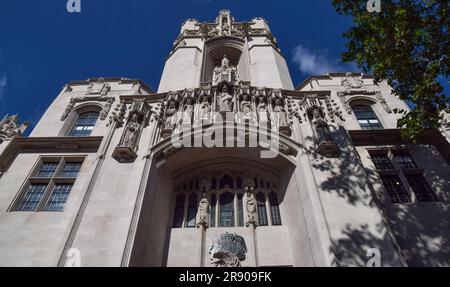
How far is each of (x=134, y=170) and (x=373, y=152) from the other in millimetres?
12000

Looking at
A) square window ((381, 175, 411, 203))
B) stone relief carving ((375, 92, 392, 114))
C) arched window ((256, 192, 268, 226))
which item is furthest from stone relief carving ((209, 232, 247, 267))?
stone relief carving ((375, 92, 392, 114))

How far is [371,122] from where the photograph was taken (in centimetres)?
1702

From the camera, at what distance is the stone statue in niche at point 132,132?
12.2 metres

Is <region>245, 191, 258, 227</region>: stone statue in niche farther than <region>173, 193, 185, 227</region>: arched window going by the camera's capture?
No

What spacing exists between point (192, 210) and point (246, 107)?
616 centimetres

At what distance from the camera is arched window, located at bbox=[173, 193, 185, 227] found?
1262 cm

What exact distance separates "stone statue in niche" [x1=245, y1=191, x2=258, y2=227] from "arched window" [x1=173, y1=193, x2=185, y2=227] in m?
3.18

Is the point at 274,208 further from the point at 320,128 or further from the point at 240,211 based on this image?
the point at 320,128

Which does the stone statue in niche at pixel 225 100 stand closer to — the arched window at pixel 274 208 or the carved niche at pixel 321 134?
the carved niche at pixel 321 134

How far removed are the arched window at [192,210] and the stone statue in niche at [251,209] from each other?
2552 millimetres

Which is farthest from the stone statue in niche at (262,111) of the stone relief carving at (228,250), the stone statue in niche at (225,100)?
the stone relief carving at (228,250)
